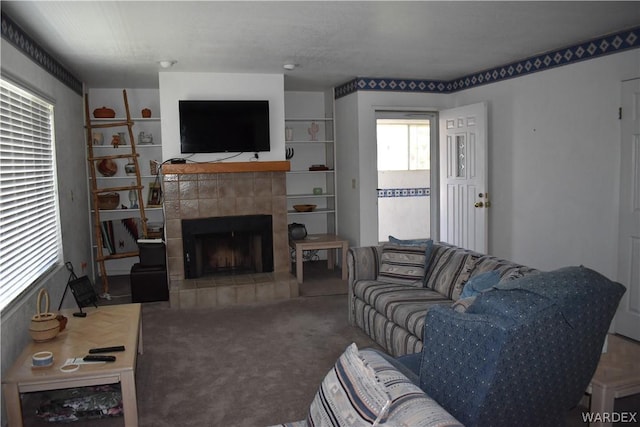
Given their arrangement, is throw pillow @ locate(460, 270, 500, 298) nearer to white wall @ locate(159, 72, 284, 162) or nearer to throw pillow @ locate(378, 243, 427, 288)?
throw pillow @ locate(378, 243, 427, 288)

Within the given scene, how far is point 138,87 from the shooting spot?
661cm

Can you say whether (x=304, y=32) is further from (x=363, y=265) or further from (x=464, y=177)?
(x=464, y=177)

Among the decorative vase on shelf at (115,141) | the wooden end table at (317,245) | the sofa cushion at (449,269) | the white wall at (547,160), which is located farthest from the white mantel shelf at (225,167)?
the sofa cushion at (449,269)

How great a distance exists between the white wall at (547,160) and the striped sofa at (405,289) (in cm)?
143

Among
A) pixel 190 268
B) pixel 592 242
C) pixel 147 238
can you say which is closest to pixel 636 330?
pixel 592 242

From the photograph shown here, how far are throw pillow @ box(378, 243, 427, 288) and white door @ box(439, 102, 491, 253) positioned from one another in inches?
73.0

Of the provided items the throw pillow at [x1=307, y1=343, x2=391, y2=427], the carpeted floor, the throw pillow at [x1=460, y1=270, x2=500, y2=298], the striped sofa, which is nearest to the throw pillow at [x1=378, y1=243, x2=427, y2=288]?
the striped sofa

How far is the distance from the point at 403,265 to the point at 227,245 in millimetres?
2429

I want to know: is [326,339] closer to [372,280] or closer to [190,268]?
[372,280]

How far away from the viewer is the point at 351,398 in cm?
161

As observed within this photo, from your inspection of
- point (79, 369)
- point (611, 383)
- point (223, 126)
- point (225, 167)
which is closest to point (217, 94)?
point (223, 126)

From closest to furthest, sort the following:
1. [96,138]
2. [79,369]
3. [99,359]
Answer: [79,369] < [99,359] < [96,138]

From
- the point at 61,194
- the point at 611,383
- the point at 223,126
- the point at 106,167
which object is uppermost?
the point at 223,126

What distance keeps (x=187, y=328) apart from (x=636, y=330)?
12.2 ft
